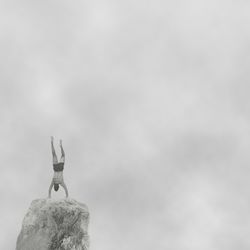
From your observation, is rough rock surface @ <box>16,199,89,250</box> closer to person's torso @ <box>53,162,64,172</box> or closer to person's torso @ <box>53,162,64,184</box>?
person's torso @ <box>53,162,64,184</box>

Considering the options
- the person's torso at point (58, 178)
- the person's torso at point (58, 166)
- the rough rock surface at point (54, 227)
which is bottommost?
the rough rock surface at point (54, 227)

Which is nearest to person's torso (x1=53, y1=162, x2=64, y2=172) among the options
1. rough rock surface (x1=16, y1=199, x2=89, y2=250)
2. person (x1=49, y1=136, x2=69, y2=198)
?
person (x1=49, y1=136, x2=69, y2=198)

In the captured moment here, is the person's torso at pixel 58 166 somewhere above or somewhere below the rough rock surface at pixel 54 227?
above

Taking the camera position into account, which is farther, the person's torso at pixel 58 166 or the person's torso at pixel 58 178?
the person's torso at pixel 58 166

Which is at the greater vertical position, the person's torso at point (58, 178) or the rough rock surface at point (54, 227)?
the person's torso at point (58, 178)

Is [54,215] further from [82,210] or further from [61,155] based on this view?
[61,155]

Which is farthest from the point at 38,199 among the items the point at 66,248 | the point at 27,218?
the point at 66,248

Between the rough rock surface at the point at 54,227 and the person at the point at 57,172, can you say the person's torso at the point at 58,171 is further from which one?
the rough rock surface at the point at 54,227

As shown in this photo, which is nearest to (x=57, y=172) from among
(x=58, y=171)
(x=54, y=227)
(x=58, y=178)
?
(x=58, y=171)

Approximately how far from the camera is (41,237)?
31.9 meters

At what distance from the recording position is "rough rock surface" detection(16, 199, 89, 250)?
31938 mm

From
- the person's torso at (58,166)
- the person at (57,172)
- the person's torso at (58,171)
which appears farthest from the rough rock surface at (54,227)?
the person's torso at (58,166)

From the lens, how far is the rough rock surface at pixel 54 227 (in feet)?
105

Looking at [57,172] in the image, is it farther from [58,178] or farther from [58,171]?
[58,178]
